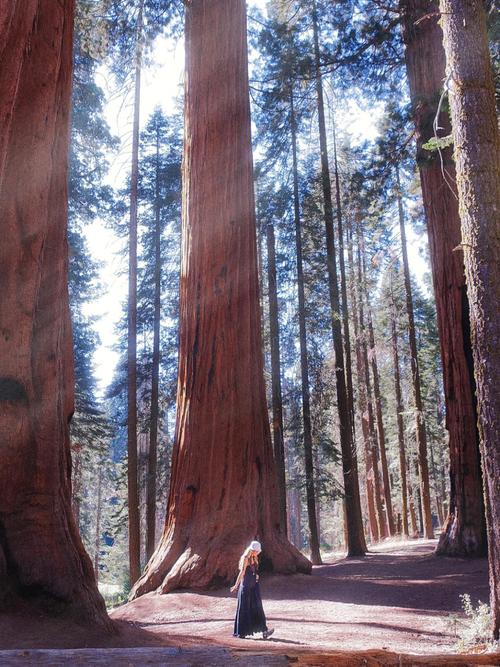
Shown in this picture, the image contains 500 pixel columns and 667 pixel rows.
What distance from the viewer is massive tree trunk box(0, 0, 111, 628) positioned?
5.48 m

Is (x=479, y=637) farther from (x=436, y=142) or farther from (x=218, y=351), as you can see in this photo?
(x=218, y=351)

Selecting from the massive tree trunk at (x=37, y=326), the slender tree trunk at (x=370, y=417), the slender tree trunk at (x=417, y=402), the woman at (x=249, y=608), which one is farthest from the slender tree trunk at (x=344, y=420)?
the massive tree trunk at (x=37, y=326)

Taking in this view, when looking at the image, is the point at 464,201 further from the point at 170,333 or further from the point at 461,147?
the point at 170,333

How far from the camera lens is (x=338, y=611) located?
770 centimetres

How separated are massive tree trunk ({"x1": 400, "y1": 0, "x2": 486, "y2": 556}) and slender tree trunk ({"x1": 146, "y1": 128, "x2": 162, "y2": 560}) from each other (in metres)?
8.64

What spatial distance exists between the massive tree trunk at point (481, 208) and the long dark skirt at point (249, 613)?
2.45 metres

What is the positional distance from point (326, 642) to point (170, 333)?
17278 millimetres

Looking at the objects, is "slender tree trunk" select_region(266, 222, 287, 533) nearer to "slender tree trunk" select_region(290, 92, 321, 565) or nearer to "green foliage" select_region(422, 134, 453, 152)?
"slender tree trunk" select_region(290, 92, 321, 565)

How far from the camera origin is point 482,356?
5.59 metres

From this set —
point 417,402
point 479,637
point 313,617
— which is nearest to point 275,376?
point 417,402

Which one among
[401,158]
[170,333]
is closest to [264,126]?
[401,158]

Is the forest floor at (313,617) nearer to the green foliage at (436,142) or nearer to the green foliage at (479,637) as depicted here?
the green foliage at (479,637)

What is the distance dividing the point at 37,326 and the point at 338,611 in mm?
5151

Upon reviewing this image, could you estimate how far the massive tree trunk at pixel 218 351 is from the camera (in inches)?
383
